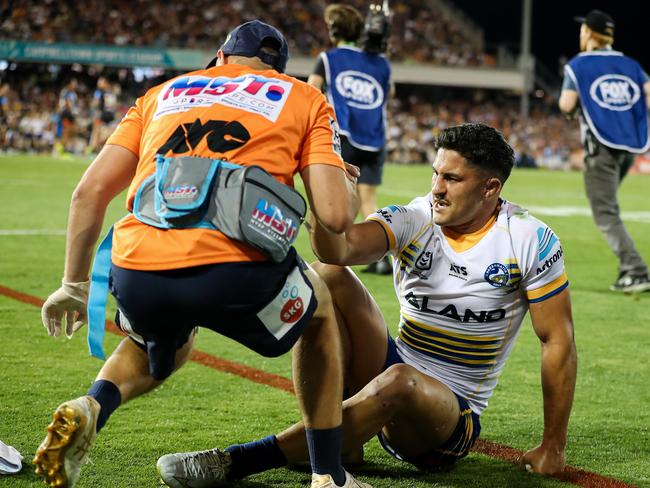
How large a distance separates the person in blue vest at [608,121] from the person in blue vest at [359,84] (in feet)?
5.94

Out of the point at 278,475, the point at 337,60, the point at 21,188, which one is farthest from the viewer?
the point at 21,188

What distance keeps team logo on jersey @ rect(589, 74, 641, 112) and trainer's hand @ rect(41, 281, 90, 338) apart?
607cm

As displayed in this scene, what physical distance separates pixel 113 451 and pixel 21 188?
41.8ft

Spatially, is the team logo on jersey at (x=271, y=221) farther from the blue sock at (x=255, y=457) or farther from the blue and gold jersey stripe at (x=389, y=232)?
the blue sock at (x=255, y=457)

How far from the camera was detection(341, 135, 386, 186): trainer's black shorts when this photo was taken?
29.5 feet

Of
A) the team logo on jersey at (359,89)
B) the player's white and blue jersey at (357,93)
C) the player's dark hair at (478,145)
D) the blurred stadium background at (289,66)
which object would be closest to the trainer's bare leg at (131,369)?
the player's dark hair at (478,145)

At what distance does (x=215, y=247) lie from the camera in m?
2.70

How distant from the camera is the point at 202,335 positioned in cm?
586

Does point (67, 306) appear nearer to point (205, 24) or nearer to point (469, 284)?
point (469, 284)

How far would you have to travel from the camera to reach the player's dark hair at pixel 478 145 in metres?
3.41

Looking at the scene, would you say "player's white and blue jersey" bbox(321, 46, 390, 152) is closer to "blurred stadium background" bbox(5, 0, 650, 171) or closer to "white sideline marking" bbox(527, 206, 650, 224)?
"white sideline marking" bbox(527, 206, 650, 224)

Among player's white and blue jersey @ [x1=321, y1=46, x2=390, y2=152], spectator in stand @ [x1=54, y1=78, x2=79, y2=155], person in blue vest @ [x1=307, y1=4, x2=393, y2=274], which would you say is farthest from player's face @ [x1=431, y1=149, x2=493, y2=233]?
spectator in stand @ [x1=54, y1=78, x2=79, y2=155]

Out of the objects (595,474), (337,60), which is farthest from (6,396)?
(337,60)

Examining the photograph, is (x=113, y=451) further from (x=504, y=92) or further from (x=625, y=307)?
(x=504, y=92)
